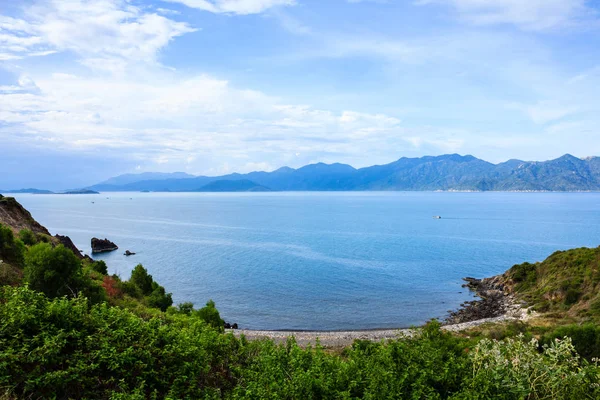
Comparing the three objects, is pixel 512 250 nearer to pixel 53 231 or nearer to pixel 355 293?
pixel 355 293

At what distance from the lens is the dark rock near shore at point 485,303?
154 feet

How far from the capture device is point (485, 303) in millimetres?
52094

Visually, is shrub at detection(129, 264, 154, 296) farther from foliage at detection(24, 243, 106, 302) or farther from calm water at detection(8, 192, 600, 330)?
foliage at detection(24, 243, 106, 302)

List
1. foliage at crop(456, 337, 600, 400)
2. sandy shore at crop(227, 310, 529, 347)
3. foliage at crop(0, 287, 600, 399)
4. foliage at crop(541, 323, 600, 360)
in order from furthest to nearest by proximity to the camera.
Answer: sandy shore at crop(227, 310, 529, 347) < foliage at crop(541, 323, 600, 360) < foliage at crop(456, 337, 600, 400) < foliage at crop(0, 287, 600, 399)

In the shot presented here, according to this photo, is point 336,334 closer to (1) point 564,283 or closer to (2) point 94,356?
(1) point 564,283

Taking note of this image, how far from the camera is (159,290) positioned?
129ft

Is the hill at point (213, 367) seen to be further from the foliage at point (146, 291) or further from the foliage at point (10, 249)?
the foliage at point (146, 291)

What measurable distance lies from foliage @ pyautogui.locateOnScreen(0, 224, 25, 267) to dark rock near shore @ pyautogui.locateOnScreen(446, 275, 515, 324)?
44661 mm

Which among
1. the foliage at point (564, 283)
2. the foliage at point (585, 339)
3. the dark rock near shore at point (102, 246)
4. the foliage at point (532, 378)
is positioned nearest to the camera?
the foliage at point (532, 378)

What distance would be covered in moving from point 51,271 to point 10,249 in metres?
11.5

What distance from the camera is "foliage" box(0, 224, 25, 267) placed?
28.9m

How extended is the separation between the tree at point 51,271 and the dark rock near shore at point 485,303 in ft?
132

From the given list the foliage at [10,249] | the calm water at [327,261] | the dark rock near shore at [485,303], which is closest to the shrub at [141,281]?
the calm water at [327,261]

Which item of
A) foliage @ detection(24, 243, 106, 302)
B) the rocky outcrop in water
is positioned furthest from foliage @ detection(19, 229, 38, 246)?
foliage @ detection(24, 243, 106, 302)
